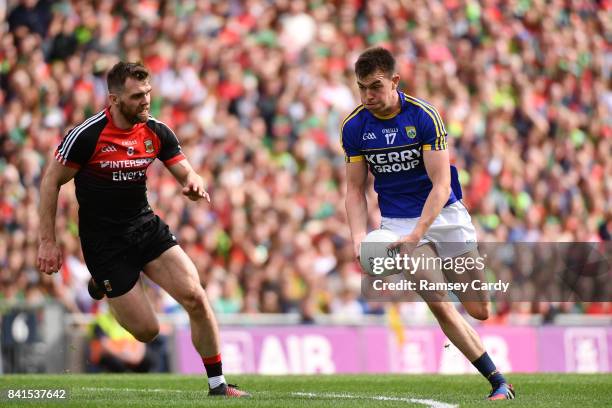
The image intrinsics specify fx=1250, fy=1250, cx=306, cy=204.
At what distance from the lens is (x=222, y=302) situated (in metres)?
15.9

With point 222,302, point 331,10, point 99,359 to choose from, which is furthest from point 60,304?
point 331,10

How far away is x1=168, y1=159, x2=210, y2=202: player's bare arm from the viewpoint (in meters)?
8.58

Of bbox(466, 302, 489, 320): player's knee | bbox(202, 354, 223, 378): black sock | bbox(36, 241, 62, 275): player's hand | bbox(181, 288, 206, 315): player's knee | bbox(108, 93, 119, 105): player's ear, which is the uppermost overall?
bbox(108, 93, 119, 105): player's ear

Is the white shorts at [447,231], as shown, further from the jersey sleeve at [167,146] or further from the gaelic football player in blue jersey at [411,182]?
the jersey sleeve at [167,146]

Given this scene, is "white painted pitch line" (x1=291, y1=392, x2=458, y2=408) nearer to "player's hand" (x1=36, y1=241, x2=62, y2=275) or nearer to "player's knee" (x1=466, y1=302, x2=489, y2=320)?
"player's knee" (x1=466, y1=302, x2=489, y2=320)

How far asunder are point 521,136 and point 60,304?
29.9ft

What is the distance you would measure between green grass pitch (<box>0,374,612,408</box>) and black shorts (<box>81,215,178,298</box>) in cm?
83

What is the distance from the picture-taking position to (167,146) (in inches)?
355

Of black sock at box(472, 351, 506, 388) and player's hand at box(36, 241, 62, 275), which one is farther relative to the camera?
black sock at box(472, 351, 506, 388)

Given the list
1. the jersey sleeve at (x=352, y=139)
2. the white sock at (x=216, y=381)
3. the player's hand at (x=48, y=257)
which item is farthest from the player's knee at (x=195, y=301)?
the jersey sleeve at (x=352, y=139)

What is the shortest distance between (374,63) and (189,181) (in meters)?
1.53

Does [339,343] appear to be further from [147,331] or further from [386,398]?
[147,331]

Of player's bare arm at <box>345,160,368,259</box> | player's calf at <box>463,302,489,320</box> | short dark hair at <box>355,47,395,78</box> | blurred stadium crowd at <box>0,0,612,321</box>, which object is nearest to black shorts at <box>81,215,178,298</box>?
player's bare arm at <box>345,160,368,259</box>

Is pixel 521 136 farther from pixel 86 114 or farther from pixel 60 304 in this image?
pixel 60 304
